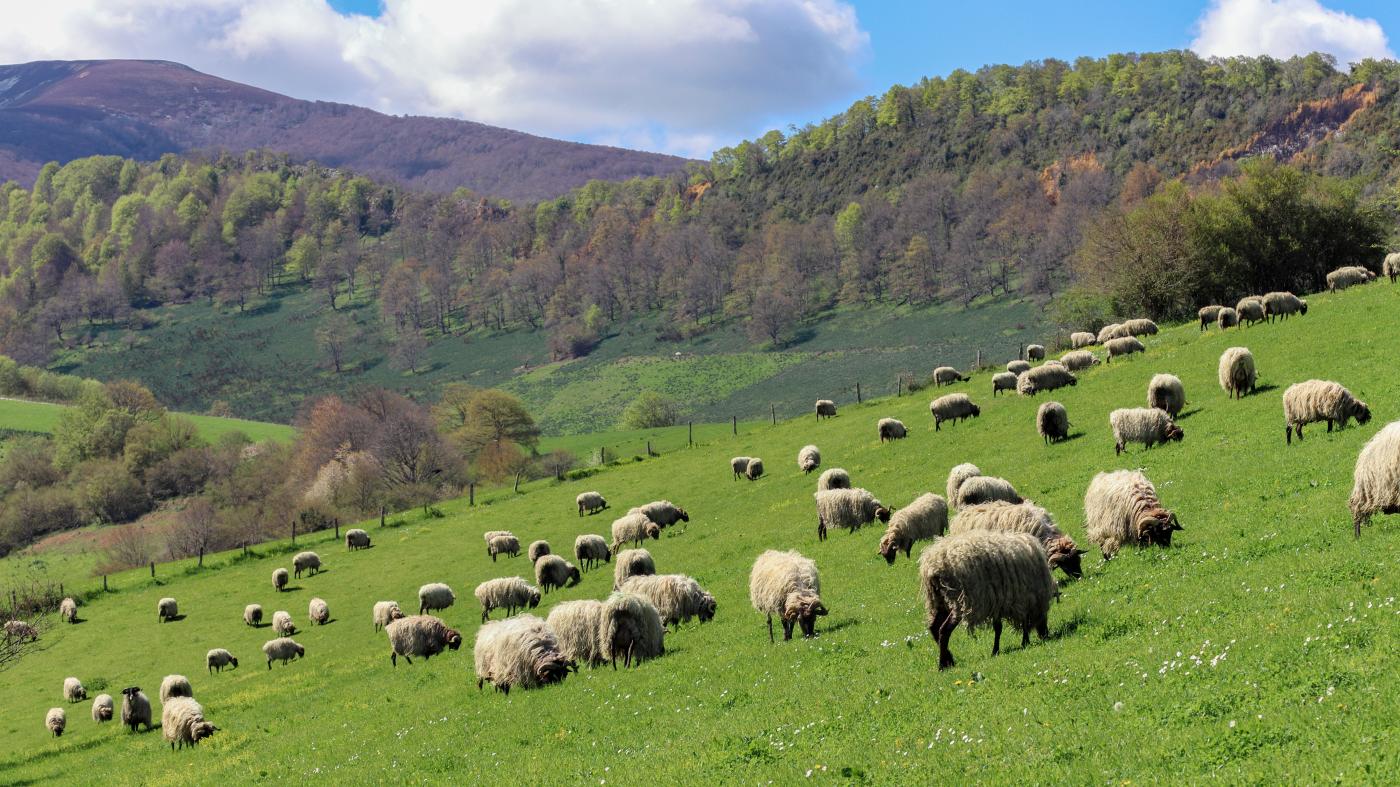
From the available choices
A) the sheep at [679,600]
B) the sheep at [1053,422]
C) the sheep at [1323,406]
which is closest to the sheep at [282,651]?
the sheep at [679,600]

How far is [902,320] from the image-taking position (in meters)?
161

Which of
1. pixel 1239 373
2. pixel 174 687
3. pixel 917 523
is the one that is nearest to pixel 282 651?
pixel 174 687

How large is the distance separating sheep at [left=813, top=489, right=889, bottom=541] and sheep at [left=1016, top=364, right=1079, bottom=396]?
53.5 feet

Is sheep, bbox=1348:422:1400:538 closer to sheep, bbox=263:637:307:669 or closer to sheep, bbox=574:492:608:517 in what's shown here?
sheep, bbox=263:637:307:669

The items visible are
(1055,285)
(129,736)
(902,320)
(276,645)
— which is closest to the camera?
(129,736)

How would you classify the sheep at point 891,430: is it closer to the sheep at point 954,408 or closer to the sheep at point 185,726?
the sheep at point 954,408

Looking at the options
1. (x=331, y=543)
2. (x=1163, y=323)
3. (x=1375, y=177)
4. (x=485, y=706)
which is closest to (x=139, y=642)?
(x=331, y=543)

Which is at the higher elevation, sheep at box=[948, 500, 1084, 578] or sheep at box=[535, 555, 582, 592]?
sheep at box=[948, 500, 1084, 578]

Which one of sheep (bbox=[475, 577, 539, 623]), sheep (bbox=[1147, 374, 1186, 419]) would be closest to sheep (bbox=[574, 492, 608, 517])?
sheep (bbox=[475, 577, 539, 623])

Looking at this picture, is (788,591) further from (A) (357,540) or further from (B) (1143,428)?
(A) (357,540)

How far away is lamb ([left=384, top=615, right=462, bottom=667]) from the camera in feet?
→ 96.0

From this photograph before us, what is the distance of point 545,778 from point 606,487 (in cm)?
4558

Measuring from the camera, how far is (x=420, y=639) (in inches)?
1153

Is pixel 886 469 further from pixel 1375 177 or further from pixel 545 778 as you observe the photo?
pixel 1375 177
